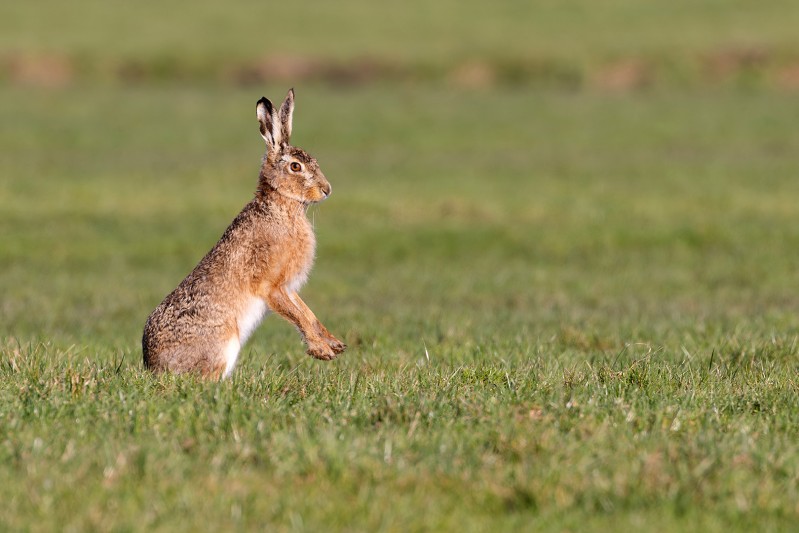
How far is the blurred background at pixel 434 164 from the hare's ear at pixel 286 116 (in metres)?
1.91

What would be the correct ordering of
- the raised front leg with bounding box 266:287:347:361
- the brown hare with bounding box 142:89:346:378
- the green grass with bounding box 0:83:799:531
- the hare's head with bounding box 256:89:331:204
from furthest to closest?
the hare's head with bounding box 256:89:331:204 < the raised front leg with bounding box 266:287:347:361 < the brown hare with bounding box 142:89:346:378 < the green grass with bounding box 0:83:799:531

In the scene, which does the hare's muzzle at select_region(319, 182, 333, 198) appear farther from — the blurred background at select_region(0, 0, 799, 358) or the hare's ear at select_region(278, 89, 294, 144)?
the blurred background at select_region(0, 0, 799, 358)

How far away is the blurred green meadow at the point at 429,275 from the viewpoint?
539 cm

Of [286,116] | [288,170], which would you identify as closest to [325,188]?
[288,170]

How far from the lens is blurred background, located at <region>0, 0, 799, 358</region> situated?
14.6m

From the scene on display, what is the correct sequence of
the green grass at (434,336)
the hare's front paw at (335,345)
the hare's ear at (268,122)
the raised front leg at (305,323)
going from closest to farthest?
the green grass at (434,336) → the raised front leg at (305,323) → the hare's front paw at (335,345) → the hare's ear at (268,122)

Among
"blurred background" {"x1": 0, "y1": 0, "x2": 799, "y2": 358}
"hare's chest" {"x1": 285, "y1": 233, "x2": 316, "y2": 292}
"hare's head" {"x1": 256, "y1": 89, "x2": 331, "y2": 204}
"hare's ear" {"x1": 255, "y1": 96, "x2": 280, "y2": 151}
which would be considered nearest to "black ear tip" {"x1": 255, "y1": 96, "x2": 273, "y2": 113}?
"hare's ear" {"x1": 255, "y1": 96, "x2": 280, "y2": 151}

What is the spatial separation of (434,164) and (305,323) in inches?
875

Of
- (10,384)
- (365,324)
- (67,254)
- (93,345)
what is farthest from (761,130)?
(10,384)

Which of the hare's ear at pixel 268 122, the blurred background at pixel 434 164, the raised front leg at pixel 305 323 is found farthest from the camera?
the blurred background at pixel 434 164

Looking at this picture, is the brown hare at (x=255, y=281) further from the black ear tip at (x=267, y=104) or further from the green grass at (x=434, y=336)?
the green grass at (x=434, y=336)

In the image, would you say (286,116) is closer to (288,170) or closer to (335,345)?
(288,170)

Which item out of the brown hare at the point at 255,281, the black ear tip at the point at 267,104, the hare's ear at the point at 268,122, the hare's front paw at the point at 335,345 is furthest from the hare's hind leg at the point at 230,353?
the black ear tip at the point at 267,104

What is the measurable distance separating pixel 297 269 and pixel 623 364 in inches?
93.8
